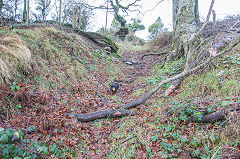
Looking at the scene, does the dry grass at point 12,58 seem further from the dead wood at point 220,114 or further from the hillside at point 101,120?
the dead wood at point 220,114

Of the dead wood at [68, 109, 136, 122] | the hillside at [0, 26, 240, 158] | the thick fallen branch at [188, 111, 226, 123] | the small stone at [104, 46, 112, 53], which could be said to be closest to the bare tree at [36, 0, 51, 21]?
the small stone at [104, 46, 112, 53]

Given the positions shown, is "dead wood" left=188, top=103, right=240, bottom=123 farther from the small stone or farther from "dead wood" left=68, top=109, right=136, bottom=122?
the small stone

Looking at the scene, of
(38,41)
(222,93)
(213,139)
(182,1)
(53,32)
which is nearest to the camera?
(213,139)

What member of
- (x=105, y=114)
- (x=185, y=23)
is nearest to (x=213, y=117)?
(x=105, y=114)

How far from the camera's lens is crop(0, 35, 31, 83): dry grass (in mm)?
3590

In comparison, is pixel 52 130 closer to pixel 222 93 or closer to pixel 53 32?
pixel 222 93

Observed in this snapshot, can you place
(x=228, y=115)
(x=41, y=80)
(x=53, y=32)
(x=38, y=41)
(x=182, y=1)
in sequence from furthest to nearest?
(x=53, y=32) < (x=182, y=1) < (x=38, y=41) < (x=41, y=80) < (x=228, y=115)

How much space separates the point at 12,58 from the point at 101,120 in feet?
10.8

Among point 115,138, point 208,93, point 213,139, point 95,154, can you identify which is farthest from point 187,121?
point 95,154

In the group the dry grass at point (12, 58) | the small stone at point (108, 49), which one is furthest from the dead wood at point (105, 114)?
the small stone at point (108, 49)

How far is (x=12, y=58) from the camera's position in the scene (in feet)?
13.3

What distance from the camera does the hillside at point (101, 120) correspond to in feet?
7.33

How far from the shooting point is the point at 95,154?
2.92 metres

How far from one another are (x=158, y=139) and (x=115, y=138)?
106 centimetres
